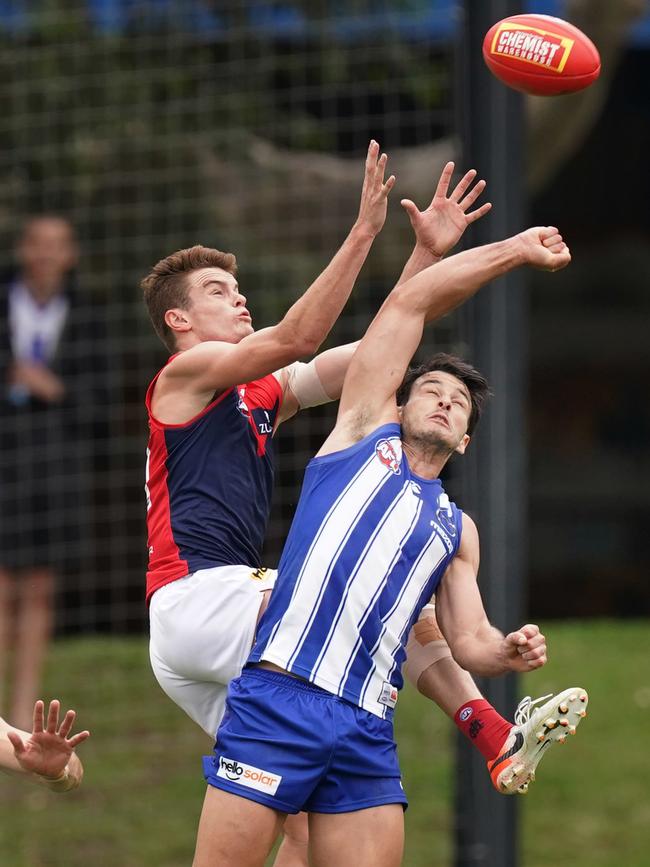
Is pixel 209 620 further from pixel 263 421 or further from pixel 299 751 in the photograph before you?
pixel 263 421

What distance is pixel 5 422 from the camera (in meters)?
9.17

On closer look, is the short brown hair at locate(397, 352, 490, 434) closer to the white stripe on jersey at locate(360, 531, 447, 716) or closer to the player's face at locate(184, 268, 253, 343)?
the white stripe on jersey at locate(360, 531, 447, 716)

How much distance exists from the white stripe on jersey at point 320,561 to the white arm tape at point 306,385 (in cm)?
75

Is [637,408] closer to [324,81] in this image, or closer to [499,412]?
[324,81]

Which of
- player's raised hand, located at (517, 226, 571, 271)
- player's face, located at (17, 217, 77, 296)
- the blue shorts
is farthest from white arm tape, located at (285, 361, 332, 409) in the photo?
player's face, located at (17, 217, 77, 296)

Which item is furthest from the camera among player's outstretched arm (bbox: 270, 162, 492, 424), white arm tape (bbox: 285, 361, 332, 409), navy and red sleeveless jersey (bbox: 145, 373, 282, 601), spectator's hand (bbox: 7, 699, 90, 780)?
Result: white arm tape (bbox: 285, 361, 332, 409)

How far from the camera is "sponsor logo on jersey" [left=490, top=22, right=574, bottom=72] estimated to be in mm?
5285

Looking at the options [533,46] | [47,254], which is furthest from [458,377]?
[47,254]

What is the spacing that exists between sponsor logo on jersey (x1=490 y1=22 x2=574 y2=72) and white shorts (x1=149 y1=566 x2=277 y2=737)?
1.83 m

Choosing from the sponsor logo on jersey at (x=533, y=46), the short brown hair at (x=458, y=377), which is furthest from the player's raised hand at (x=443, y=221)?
the sponsor logo on jersey at (x=533, y=46)

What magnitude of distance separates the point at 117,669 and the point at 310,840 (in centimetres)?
547

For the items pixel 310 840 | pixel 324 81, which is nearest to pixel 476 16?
pixel 324 81

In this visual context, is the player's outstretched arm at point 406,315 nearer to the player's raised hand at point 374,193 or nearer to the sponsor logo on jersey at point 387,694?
the player's raised hand at point 374,193

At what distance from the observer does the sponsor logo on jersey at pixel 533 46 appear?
5.29m
